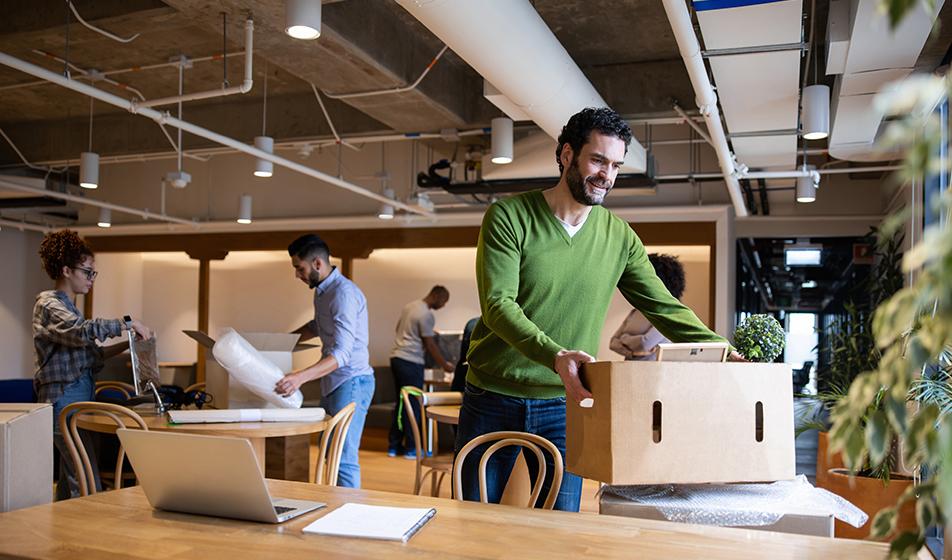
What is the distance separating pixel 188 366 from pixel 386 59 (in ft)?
22.2

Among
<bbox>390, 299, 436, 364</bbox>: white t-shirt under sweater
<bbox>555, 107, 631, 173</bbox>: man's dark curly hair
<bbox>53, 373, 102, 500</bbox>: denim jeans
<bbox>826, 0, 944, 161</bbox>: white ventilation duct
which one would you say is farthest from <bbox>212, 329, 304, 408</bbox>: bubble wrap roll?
<bbox>390, 299, 436, 364</bbox>: white t-shirt under sweater

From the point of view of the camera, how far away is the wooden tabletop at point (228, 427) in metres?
3.49

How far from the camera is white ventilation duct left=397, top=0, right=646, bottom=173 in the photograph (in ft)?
11.3

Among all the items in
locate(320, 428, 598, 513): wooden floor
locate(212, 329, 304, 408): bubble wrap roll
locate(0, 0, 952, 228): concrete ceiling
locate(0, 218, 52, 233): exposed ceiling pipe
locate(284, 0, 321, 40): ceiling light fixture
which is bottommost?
locate(320, 428, 598, 513): wooden floor

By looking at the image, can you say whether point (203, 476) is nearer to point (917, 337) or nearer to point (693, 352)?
point (693, 352)

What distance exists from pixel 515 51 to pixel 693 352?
2424mm

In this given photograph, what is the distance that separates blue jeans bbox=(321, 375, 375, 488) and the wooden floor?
1924 mm

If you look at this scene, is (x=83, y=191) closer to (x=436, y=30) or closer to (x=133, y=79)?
(x=133, y=79)

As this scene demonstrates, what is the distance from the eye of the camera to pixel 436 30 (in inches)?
141

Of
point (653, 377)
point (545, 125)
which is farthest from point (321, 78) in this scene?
point (653, 377)

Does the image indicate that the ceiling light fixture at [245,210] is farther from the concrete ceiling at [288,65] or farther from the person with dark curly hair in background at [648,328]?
the person with dark curly hair in background at [648,328]

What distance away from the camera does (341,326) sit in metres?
4.14

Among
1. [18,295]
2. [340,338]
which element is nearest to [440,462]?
[340,338]

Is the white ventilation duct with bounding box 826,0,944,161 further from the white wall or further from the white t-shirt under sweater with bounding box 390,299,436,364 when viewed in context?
the white wall
